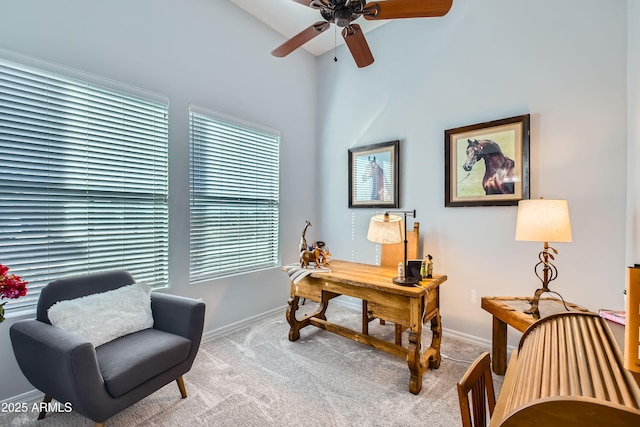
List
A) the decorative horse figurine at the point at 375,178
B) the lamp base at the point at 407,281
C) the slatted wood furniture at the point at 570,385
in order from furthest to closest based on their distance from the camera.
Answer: the decorative horse figurine at the point at 375,178 < the lamp base at the point at 407,281 < the slatted wood furniture at the point at 570,385

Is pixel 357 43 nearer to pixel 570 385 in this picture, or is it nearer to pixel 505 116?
pixel 505 116

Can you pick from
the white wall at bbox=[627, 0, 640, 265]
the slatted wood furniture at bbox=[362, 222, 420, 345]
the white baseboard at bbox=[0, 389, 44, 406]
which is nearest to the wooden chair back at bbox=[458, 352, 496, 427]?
the white wall at bbox=[627, 0, 640, 265]

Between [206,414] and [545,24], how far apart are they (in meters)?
3.91

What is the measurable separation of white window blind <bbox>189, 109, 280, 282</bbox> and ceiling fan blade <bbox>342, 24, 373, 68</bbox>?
4.99 feet

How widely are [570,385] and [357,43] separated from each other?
7.24 feet

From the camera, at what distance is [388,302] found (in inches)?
83.7

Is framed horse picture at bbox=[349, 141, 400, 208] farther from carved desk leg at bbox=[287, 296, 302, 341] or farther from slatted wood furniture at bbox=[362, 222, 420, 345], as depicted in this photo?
carved desk leg at bbox=[287, 296, 302, 341]

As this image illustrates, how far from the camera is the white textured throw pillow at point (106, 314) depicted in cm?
170

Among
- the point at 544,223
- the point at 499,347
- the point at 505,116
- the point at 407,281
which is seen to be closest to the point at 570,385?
the point at 407,281

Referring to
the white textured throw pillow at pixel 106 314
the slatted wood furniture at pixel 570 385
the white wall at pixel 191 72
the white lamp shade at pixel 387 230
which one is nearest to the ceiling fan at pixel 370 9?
the white lamp shade at pixel 387 230

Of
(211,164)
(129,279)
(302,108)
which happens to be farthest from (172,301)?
(302,108)

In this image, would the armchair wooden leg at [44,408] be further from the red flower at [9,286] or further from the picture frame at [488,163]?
the picture frame at [488,163]

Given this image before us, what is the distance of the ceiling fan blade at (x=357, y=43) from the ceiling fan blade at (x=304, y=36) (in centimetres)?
15

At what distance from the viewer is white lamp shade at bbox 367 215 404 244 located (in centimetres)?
219
